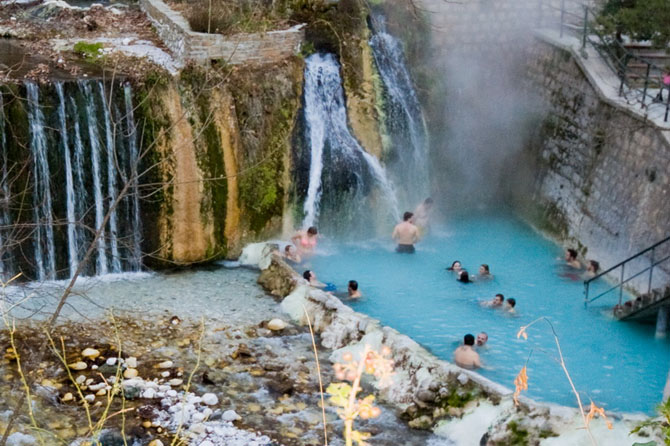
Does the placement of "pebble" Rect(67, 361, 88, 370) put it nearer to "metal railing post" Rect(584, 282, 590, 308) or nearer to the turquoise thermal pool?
the turquoise thermal pool

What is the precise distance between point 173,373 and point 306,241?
4356mm

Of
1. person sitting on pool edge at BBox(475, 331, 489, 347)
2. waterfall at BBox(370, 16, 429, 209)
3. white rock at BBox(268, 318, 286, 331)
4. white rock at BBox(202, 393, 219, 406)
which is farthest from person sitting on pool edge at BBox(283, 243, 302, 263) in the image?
white rock at BBox(202, 393, 219, 406)

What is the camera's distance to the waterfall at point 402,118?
15.9 meters

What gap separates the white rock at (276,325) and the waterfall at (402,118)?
5.28 metres

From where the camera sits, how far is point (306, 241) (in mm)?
14008

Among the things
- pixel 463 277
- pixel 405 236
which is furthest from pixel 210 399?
pixel 405 236

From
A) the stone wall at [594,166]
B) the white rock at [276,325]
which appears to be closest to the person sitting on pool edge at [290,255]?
the white rock at [276,325]

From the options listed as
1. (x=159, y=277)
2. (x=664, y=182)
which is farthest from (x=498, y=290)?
(x=159, y=277)

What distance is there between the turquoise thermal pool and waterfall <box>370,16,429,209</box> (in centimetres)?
111

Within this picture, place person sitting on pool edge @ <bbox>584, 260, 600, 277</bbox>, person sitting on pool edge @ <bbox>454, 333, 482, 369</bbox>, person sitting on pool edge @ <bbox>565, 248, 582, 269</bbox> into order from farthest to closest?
person sitting on pool edge @ <bbox>565, 248, 582, 269</bbox>, person sitting on pool edge @ <bbox>584, 260, 600, 277</bbox>, person sitting on pool edge @ <bbox>454, 333, 482, 369</bbox>

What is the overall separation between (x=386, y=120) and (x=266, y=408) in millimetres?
7439

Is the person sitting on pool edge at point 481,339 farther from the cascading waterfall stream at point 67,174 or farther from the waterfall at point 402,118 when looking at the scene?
the waterfall at point 402,118

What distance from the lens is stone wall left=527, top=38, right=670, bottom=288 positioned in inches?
515

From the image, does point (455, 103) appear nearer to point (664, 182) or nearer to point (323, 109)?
point (323, 109)
